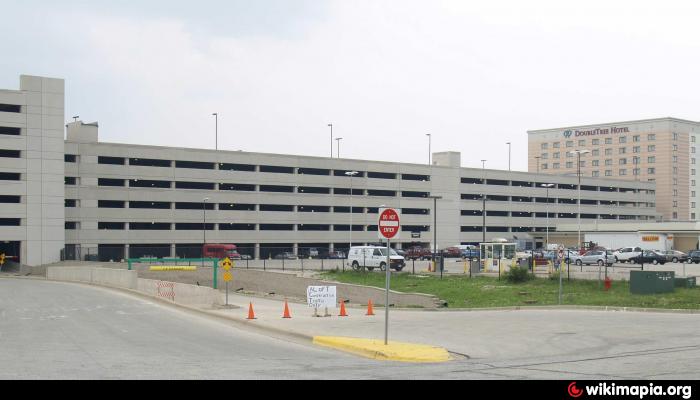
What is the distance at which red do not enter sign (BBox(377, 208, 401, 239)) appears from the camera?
18078 millimetres

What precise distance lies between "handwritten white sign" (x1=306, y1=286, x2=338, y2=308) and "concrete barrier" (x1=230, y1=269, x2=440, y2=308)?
670 cm

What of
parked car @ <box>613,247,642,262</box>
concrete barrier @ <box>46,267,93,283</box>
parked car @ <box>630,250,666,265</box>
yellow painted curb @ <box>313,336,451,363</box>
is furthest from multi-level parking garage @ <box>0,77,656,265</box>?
yellow painted curb @ <box>313,336,451,363</box>

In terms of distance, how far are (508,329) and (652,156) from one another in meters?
136

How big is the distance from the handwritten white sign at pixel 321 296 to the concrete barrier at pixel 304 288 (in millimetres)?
6701

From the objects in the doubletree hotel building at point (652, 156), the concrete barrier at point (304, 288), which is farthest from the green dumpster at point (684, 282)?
the doubletree hotel building at point (652, 156)

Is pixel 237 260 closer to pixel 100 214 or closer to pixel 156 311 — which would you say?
pixel 100 214

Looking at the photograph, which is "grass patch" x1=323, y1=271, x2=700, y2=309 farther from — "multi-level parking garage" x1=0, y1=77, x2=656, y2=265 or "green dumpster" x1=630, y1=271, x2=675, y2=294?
"multi-level parking garage" x1=0, y1=77, x2=656, y2=265

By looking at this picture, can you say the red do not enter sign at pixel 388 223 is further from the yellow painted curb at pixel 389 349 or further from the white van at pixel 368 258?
the white van at pixel 368 258

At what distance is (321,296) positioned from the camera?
28156 mm

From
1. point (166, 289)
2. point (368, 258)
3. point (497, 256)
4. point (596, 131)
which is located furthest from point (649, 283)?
point (596, 131)

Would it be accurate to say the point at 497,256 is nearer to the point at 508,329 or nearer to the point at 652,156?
the point at 508,329

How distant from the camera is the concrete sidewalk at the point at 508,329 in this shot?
731 inches

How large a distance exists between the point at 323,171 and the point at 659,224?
47.3 metres
